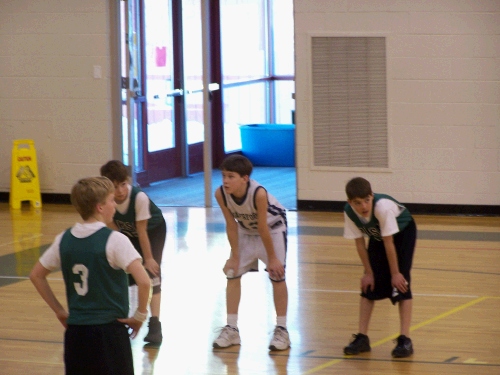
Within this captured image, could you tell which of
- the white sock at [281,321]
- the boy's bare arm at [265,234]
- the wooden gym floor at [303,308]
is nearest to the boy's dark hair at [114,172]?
the boy's bare arm at [265,234]

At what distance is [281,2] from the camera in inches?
492

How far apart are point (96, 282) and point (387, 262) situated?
1814mm

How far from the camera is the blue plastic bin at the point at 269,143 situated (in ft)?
38.2

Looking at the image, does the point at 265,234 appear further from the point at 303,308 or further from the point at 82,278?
the point at 82,278

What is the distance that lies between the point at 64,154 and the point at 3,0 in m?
1.70

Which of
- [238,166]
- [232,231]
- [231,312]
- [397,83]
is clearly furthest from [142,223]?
[397,83]

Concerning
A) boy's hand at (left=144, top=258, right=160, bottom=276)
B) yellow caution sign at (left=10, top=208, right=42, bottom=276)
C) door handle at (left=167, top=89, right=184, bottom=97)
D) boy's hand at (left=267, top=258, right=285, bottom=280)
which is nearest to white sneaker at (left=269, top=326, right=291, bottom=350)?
boy's hand at (left=267, top=258, right=285, bottom=280)

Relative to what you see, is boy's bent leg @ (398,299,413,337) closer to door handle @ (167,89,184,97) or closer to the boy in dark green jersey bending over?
the boy in dark green jersey bending over

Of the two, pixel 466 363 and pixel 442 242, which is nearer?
pixel 466 363

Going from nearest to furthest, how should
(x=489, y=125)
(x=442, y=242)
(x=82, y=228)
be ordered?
(x=82, y=228)
(x=442, y=242)
(x=489, y=125)

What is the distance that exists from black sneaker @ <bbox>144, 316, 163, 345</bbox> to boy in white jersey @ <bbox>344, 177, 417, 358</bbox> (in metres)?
0.99

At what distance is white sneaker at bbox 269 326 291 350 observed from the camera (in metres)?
4.57

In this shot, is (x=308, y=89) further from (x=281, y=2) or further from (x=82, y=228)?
(x=82, y=228)

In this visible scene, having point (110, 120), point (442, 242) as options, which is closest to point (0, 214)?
point (110, 120)
